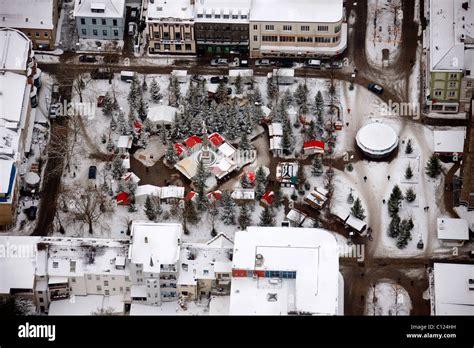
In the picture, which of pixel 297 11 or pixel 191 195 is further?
pixel 297 11

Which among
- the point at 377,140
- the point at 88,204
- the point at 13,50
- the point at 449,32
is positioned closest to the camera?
the point at 88,204

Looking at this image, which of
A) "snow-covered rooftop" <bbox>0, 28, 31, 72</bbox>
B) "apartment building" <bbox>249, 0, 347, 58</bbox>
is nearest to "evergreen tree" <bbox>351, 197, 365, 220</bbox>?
"apartment building" <bbox>249, 0, 347, 58</bbox>

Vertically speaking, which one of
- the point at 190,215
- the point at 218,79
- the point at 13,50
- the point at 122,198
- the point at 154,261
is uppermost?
the point at 13,50

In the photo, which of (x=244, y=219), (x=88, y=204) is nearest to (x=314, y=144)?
(x=244, y=219)

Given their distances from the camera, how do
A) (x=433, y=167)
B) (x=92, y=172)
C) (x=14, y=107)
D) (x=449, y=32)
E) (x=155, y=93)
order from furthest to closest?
1. (x=155, y=93)
2. (x=449, y=32)
3. (x=92, y=172)
4. (x=14, y=107)
5. (x=433, y=167)

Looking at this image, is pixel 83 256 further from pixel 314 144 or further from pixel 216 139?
pixel 314 144

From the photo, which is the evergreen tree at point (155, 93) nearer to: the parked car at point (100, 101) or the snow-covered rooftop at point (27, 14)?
the parked car at point (100, 101)
